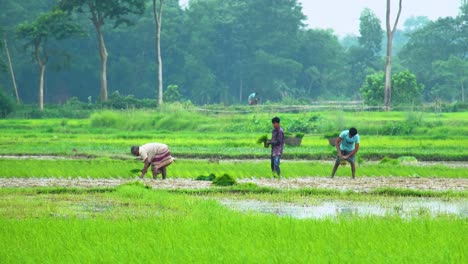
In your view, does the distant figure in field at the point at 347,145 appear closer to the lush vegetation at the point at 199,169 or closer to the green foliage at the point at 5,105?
the lush vegetation at the point at 199,169

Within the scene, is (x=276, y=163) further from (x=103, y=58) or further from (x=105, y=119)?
(x=103, y=58)

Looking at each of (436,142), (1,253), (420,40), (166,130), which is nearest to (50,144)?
(166,130)

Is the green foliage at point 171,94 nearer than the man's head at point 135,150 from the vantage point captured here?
No

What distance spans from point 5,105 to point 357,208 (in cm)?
3617

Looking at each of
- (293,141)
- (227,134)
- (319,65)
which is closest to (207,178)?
(293,141)

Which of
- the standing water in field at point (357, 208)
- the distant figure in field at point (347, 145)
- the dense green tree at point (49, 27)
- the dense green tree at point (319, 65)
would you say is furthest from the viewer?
the dense green tree at point (319, 65)

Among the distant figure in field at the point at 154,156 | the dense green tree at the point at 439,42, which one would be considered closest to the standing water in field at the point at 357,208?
the distant figure in field at the point at 154,156

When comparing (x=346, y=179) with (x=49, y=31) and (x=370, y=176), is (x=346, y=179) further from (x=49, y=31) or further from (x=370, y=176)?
(x=49, y=31)

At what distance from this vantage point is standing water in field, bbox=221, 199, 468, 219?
38.8 ft

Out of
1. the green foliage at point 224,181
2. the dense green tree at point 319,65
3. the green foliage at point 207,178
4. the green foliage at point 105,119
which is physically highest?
the dense green tree at point 319,65

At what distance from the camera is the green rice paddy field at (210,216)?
329 inches

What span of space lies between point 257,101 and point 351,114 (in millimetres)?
12314

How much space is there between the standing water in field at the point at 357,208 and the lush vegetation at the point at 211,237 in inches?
26.5

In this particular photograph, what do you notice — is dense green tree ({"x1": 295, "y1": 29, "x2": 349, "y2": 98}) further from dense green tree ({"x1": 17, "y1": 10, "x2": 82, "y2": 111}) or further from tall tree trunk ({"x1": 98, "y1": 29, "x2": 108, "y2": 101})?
dense green tree ({"x1": 17, "y1": 10, "x2": 82, "y2": 111})
